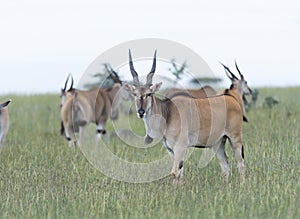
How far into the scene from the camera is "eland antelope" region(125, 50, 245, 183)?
26.5ft

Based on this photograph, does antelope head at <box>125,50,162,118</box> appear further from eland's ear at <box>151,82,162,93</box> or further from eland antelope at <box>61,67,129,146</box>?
eland antelope at <box>61,67,129,146</box>

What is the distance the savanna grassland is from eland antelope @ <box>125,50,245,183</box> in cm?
37

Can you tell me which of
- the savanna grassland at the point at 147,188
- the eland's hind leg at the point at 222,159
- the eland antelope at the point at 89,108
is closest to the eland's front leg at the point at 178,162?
the savanna grassland at the point at 147,188

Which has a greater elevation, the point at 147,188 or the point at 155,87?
the point at 155,87

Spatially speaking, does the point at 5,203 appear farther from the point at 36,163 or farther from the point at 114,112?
the point at 114,112

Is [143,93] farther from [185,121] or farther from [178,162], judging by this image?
[178,162]

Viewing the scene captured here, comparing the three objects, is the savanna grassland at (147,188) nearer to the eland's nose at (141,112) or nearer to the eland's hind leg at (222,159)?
the eland's hind leg at (222,159)

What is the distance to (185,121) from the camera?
27.2 feet

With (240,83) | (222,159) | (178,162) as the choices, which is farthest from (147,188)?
(240,83)

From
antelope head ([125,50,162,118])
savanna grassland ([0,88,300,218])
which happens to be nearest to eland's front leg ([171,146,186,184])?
savanna grassland ([0,88,300,218])

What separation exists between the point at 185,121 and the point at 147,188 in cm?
102

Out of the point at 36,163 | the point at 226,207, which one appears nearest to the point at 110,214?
the point at 226,207

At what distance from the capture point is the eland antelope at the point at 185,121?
8078 millimetres

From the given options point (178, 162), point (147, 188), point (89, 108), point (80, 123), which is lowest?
point (147, 188)
